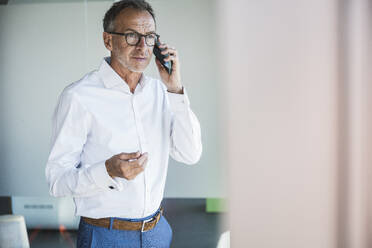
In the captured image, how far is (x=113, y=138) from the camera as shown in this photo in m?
1.47

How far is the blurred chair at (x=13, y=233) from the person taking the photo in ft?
9.26

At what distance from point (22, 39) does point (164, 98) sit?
213 cm

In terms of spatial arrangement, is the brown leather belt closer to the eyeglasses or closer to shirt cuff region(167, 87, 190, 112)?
shirt cuff region(167, 87, 190, 112)

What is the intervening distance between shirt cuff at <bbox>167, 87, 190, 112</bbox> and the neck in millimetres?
203

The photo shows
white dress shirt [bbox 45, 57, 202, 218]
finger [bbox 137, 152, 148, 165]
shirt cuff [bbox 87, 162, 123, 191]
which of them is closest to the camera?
finger [bbox 137, 152, 148, 165]

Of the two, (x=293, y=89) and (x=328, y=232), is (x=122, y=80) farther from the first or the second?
(x=328, y=232)

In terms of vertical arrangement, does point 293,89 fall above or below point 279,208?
above

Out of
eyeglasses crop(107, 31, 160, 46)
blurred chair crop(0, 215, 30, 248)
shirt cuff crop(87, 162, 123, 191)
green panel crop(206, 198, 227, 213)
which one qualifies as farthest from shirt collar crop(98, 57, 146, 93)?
blurred chair crop(0, 215, 30, 248)

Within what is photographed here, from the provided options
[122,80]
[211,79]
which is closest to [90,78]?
[122,80]

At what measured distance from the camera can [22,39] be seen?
10.8ft

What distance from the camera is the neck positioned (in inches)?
63.4

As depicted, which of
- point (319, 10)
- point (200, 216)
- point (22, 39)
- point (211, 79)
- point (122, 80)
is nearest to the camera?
point (319, 10)

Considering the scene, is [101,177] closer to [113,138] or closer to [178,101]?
[113,138]

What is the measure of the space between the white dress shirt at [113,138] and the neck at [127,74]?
0.09ft
